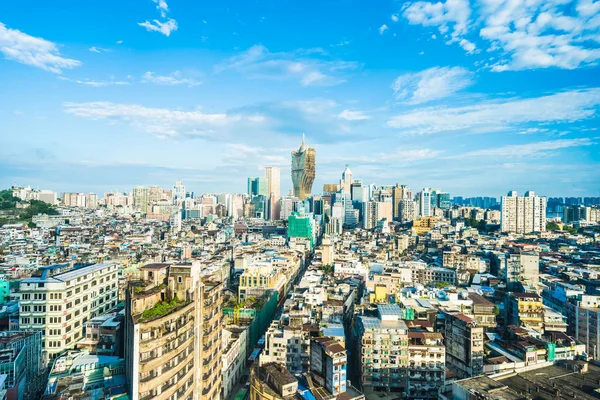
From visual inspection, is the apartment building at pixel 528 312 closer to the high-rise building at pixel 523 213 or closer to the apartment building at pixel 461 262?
the apartment building at pixel 461 262

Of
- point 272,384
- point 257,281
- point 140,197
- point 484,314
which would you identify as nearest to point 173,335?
point 272,384

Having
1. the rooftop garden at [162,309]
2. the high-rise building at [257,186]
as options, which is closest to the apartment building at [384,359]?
the rooftop garden at [162,309]

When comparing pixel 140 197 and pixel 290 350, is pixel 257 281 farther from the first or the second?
pixel 140 197

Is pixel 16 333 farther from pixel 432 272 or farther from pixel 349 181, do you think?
pixel 349 181

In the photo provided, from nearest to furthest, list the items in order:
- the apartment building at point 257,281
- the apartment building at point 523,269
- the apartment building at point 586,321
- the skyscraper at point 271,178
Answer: the apartment building at point 586,321, the apartment building at point 257,281, the apartment building at point 523,269, the skyscraper at point 271,178

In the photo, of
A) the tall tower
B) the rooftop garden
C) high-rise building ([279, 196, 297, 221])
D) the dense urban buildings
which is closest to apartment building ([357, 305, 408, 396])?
the dense urban buildings

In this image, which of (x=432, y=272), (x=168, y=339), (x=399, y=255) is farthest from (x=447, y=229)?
(x=168, y=339)
